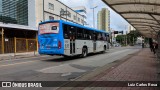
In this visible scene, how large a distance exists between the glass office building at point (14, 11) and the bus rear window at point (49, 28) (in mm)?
13765

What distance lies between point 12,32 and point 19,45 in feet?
15.1

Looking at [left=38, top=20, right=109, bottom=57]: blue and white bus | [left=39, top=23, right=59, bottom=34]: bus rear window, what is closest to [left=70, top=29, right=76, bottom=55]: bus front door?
[left=38, top=20, right=109, bottom=57]: blue and white bus

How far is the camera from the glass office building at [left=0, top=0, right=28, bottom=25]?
31.5 metres

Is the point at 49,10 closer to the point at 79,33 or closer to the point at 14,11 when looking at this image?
the point at 14,11

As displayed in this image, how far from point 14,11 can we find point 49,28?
17.3 meters

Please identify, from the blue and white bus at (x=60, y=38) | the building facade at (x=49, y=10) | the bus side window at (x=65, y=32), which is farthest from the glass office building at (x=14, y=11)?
the bus side window at (x=65, y=32)

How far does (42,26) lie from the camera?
1905 cm

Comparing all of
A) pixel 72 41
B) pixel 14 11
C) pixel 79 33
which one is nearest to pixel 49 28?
pixel 72 41

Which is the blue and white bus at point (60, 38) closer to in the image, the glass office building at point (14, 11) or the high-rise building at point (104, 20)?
the glass office building at point (14, 11)

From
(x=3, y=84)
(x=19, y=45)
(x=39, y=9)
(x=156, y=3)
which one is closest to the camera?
(x=3, y=84)

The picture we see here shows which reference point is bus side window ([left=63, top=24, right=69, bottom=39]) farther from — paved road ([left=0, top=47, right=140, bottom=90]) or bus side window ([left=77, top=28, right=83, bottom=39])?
paved road ([left=0, top=47, right=140, bottom=90])

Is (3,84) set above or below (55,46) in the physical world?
below

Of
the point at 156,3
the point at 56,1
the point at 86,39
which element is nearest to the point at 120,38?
the point at 56,1

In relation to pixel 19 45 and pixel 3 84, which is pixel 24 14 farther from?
pixel 3 84
